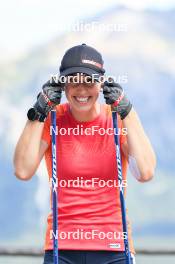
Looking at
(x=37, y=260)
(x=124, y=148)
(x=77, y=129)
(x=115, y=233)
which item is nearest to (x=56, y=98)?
(x=77, y=129)

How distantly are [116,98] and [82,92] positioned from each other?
5.7 inches

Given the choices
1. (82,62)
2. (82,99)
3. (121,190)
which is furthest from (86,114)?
(121,190)

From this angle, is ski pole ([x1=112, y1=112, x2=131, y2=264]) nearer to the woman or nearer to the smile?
the woman

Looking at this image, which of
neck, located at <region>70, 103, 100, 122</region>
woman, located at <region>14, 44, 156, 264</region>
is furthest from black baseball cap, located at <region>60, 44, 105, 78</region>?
neck, located at <region>70, 103, 100, 122</region>

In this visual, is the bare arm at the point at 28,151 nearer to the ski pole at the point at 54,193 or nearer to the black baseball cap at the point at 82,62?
the ski pole at the point at 54,193

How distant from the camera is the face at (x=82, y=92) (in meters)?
2.80

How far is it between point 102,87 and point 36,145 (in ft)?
1.12

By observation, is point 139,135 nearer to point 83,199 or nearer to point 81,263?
point 83,199

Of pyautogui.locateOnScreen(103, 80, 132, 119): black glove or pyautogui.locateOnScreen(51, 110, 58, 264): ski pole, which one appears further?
pyautogui.locateOnScreen(103, 80, 132, 119): black glove

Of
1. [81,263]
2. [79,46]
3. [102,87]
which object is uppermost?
[79,46]

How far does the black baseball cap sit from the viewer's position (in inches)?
111

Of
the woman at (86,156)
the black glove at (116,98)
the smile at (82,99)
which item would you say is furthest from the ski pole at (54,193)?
the black glove at (116,98)

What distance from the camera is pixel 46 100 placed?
2.85 meters

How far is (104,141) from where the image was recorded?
2895 mm
